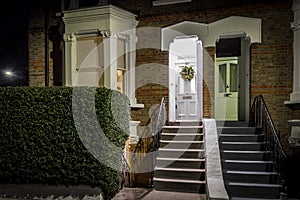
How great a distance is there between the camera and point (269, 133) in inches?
280

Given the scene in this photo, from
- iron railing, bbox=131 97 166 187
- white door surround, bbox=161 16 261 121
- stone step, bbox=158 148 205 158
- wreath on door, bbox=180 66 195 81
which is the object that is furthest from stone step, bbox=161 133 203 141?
wreath on door, bbox=180 66 195 81

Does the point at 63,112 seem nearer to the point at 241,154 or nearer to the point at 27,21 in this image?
the point at 241,154

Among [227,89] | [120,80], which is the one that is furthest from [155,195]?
[227,89]

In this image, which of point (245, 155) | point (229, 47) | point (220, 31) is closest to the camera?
point (245, 155)

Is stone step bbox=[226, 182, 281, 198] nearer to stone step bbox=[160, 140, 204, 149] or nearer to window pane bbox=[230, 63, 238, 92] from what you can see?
stone step bbox=[160, 140, 204, 149]

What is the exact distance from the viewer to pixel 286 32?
752cm

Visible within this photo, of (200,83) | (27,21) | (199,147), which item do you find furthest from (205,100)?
(27,21)

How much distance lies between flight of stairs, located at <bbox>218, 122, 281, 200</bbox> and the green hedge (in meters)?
2.47

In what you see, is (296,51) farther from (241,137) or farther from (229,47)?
(229,47)

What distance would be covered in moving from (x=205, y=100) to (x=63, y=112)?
4293mm

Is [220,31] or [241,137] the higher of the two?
[220,31]

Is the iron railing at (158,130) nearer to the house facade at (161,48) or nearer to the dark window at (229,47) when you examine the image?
the house facade at (161,48)

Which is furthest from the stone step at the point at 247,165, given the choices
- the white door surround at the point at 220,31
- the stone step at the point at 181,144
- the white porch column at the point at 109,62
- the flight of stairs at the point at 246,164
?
the white porch column at the point at 109,62

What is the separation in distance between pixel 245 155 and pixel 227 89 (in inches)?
141
